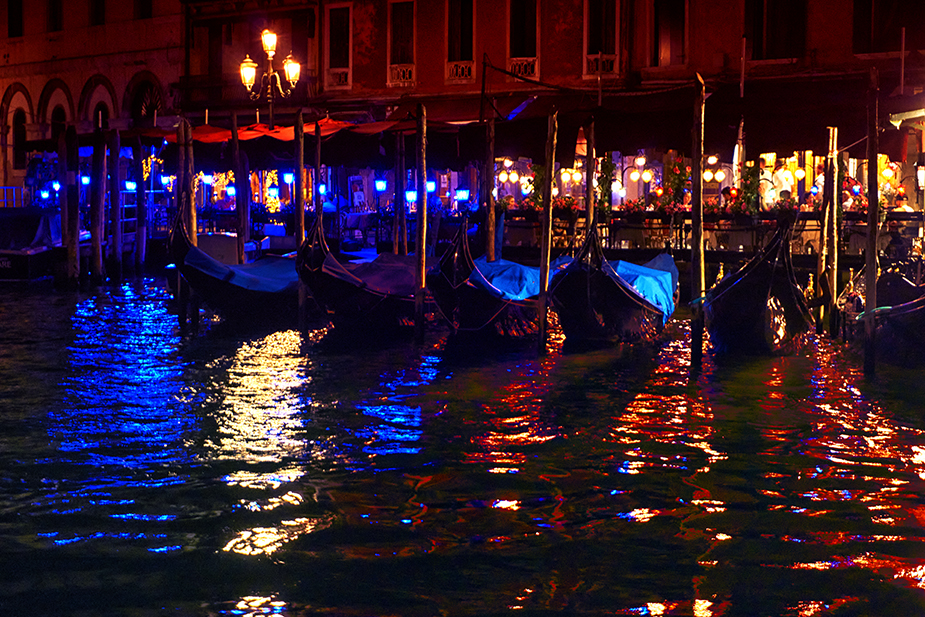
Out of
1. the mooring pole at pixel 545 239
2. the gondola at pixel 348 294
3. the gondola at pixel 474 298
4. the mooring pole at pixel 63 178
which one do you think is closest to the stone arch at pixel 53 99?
the mooring pole at pixel 63 178

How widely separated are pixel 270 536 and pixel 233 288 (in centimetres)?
746

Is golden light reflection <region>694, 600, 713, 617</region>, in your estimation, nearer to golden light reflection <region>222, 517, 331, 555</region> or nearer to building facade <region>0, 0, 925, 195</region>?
golden light reflection <region>222, 517, 331, 555</region>

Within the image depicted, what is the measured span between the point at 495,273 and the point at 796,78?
34.1ft

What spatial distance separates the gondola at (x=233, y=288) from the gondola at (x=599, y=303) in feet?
10.7

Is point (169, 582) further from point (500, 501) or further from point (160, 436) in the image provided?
point (160, 436)

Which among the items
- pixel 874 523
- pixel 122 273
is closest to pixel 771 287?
pixel 874 523

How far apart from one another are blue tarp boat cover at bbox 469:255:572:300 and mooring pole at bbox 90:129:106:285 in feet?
23.7

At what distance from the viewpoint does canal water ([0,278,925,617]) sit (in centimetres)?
471

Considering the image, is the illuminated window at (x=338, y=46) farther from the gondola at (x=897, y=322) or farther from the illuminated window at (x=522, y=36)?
the gondola at (x=897, y=322)

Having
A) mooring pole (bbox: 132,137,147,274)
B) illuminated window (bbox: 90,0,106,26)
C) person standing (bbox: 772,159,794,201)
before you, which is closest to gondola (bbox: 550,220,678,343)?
person standing (bbox: 772,159,794,201)

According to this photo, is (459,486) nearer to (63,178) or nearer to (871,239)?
(871,239)

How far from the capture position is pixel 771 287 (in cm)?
1066

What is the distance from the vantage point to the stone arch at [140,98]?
28.0 metres

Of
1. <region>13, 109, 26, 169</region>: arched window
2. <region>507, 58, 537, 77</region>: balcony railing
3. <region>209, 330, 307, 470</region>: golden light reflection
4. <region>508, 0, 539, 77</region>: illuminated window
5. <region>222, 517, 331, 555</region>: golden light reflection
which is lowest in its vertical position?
<region>222, 517, 331, 555</region>: golden light reflection
